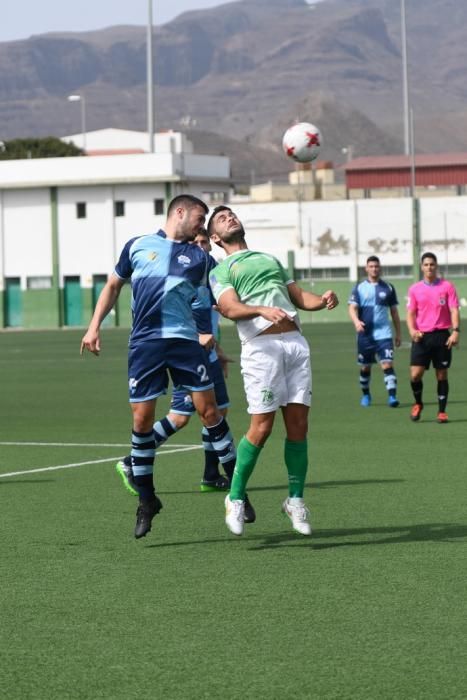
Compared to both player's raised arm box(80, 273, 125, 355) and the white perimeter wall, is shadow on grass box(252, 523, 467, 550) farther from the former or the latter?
the white perimeter wall

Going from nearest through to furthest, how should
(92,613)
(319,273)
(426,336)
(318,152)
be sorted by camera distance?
1. (92,613)
2. (426,336)
3. (318,152)
4. (319,273)

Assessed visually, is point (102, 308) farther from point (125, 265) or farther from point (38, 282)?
point (38, 282)

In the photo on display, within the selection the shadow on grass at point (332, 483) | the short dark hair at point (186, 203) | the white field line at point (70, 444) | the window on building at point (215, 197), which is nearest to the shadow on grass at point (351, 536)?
A: the short dark hair at point (186, 203)

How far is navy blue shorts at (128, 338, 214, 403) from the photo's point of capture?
31.4ft

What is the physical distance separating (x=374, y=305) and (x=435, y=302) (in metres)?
3.12

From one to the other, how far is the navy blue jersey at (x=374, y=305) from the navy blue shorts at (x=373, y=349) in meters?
0.07

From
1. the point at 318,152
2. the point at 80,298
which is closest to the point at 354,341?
the point at 318,152

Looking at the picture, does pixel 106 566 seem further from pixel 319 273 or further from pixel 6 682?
pixel 319 273

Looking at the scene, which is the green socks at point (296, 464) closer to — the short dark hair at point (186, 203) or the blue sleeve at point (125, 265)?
the blue sleeve at point (125, 265)

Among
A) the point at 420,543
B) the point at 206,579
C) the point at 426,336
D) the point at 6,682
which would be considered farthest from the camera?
the point at 426,336

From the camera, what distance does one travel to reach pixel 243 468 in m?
9.51

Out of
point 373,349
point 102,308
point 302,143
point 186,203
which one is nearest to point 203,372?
point 102,308

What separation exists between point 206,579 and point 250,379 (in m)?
1.63

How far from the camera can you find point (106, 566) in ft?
28.0
